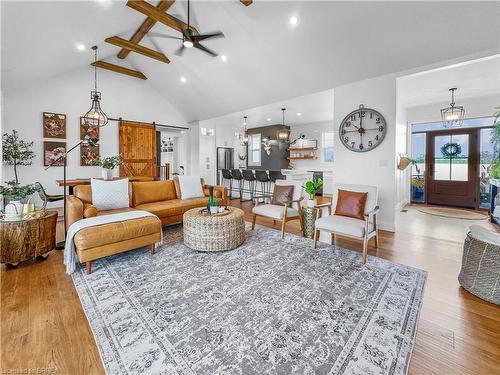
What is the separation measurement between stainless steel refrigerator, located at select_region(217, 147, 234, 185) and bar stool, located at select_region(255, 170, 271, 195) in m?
2.45

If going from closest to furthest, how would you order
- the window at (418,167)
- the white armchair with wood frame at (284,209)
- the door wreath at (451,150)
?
the white armchair with wood frame at (284,209)
the door wreath at (451,150)
the window at (418,167)

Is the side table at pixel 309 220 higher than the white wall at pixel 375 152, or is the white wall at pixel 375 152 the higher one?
the white wall at pixel 375 152

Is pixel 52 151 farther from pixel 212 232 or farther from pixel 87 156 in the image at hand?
pixel 212 232

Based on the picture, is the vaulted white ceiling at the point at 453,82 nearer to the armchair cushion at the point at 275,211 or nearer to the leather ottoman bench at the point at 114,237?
the armchair cushion at the point at 275,211

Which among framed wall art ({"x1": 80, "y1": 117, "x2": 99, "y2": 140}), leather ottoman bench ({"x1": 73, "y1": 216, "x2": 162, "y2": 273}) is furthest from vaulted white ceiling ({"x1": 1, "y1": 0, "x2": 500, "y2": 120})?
leather ottoman bench ({"x1": 73, "y1": 216, "x2": 162, "y2": 273})

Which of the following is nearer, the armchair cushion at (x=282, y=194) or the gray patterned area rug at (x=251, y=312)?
the gray patterned area rug at (x=251, y=312)

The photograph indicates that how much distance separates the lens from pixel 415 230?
4.15 metres

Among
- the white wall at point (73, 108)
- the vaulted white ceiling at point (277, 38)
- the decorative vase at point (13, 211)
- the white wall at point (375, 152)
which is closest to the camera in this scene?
the decorative vase at point (13, 211)

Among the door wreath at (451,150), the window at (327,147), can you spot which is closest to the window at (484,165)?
the door wreath at (451,150)

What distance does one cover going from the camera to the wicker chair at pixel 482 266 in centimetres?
200

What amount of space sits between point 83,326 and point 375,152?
4.60 metres

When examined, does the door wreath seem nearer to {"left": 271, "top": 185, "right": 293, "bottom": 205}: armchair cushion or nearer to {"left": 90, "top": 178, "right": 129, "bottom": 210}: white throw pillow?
{"left": 271, "top": 185, "right": 293, "bottom": 205}: armchair cushion

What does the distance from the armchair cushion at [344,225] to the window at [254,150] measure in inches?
286

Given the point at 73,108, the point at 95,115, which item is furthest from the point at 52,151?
the point at 95,115
